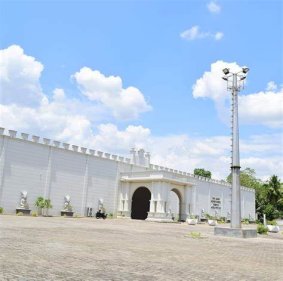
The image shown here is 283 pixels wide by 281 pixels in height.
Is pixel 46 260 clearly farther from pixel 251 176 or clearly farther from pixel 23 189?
pixel 251 176

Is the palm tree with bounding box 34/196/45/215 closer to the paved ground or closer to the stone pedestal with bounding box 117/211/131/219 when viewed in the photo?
the stone pedestal with bounding box 117/211/131/219

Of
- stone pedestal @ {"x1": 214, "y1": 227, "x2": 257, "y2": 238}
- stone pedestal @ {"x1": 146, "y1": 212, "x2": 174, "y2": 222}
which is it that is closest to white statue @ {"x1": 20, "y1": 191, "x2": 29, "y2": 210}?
stone pedestal @ {"x1": 146, "y1": 212, "x2": 174, "y2": 222}

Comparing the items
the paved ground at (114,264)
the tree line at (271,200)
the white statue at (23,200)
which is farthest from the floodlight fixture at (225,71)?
the tree line at (271,200)

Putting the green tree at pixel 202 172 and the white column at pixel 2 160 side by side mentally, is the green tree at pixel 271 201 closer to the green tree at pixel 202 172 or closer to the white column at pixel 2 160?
the green tree at pixel 202 172

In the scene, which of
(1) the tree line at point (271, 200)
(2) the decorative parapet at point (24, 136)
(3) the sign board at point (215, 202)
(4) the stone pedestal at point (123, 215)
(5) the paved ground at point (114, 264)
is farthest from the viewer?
(1) the tree line at point (271, 200)

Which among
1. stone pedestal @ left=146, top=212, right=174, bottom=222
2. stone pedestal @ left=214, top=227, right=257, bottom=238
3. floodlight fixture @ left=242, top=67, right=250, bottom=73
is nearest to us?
stone pedestal @ left=214, top=227, right=257, bottom=238

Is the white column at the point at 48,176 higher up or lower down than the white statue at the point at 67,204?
higher up

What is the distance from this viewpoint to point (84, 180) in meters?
36.1

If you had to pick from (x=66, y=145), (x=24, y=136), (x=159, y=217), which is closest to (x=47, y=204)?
(x=66, y=145)

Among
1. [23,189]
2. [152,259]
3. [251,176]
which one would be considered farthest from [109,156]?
[251,176]

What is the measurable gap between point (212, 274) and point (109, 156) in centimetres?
3249

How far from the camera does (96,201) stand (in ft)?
123

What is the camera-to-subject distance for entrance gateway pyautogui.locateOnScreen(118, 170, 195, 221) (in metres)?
36.9

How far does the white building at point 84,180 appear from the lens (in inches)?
1185
